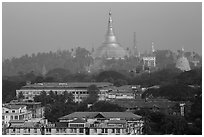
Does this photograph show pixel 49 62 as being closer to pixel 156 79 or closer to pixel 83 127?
pixel 156 79

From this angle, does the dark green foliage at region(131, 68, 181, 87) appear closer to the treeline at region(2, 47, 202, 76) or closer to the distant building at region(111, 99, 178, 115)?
the distant building at region(111, 99, 178, 115)

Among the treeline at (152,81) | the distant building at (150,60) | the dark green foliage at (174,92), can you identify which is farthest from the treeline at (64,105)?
the distant building at (150,60)

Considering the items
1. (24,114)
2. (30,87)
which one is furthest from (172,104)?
(30,87)

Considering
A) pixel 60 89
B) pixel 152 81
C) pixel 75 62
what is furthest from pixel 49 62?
pixel 60 89

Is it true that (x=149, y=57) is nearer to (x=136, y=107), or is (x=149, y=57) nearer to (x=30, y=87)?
(x=30, y=87)

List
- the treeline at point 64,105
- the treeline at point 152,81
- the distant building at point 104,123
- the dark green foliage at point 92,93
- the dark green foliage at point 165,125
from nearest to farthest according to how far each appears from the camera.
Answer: the distant building at point 104,123 → the dark green foliage at point 165,125 → the treeline at point 64,105 → the treeline at point 152,81 → the dark green foliage at point 92,93

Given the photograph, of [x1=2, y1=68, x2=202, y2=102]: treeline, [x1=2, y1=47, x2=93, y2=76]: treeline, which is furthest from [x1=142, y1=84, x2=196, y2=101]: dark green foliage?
[x1=2, y1=47, x2=93, y2=76]: treeline

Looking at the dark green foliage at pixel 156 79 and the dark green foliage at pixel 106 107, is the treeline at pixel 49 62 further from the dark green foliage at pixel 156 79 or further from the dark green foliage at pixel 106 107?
the dark green foliage at pixel 106 107

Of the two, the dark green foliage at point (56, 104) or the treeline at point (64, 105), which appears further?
the treeline at point (64, 105)

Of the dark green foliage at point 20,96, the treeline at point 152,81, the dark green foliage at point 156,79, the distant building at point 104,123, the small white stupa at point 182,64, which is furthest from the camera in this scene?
the small white stupa at point 182,64
